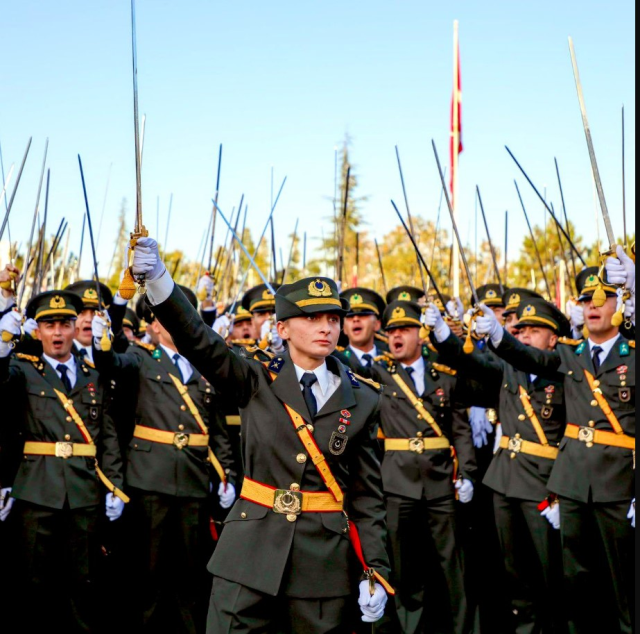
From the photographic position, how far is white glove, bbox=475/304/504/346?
629 centimetres

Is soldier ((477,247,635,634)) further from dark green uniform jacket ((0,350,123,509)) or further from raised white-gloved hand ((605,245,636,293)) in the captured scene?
dark green uniform jacket ((0,350,123,509))

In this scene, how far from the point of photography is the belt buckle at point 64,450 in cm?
655

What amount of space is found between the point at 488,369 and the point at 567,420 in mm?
792

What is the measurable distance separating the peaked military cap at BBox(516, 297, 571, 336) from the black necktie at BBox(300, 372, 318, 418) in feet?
11.5

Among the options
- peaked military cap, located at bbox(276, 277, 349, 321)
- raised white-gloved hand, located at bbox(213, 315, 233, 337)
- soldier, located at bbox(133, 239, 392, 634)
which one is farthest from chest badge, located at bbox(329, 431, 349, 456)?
raised white-gloved hand, located at bbox(213, 315, 233, 337)

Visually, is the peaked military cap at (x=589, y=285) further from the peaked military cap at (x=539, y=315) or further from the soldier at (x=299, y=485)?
the soldier at (x=299, y=485)

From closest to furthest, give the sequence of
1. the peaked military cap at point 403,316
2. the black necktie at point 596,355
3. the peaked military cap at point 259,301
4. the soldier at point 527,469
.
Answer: the black necktie at point 596,355
the soldier at point 527,469
the peaked military cap at point 403,316
the peaked military cap at point 259,301

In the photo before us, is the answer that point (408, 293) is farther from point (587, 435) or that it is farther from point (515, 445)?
point (587, 435)

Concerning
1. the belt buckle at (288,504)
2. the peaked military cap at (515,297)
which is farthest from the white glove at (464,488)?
the belt buckle at (288,504)

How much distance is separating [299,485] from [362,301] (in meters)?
4.40

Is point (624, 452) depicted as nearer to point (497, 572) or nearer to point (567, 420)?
point (567, 420)

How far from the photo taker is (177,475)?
22.5 feet

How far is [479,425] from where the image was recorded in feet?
27.8

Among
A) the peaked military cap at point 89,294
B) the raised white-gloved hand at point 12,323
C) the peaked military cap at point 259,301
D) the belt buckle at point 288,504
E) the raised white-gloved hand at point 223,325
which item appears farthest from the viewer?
the peaked military cap at point 259,301
